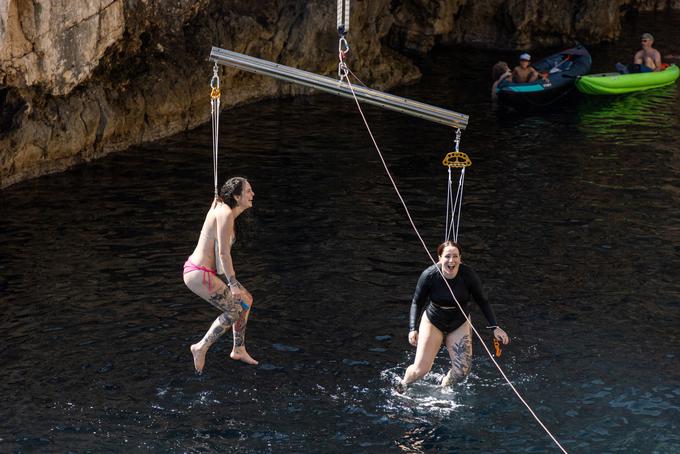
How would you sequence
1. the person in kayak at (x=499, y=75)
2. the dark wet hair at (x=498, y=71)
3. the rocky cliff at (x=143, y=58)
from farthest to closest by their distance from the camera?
the dark wet hair at (x=498, y=71), the person in kayak at (x=499, y=75), the rocky cliff at (x=143, y=58)

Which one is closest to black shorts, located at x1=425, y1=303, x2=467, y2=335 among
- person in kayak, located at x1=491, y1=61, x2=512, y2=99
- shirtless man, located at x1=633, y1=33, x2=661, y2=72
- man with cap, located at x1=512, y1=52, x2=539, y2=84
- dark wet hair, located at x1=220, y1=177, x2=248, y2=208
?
dark wet hair, located at x1=220, y1=177, x2=248, y2=208

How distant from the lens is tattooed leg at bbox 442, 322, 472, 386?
11070 mm

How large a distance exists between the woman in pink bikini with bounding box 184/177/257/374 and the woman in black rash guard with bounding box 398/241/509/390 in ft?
6.33

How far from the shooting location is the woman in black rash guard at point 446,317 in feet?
35.6

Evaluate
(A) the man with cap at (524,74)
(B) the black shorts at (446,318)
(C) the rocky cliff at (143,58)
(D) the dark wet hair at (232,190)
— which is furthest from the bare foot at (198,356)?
(A) the man with cap at (524,74)

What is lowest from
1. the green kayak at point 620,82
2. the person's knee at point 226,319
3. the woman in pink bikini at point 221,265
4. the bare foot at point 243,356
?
the bare foot at point 243,356

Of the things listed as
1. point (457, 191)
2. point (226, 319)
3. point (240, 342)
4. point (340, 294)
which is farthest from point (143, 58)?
point (226, 319)

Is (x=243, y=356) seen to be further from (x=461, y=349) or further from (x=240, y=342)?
(x=461, y=349)

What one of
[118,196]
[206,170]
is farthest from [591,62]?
[118,196]

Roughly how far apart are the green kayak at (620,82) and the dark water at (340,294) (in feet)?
10.8

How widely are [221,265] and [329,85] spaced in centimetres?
231

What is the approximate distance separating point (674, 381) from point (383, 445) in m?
3.75

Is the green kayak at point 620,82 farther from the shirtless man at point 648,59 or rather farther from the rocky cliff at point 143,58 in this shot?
the rocky cliff at point 143,58

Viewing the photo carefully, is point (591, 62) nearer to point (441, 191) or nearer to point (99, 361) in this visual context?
point (441, 191)
